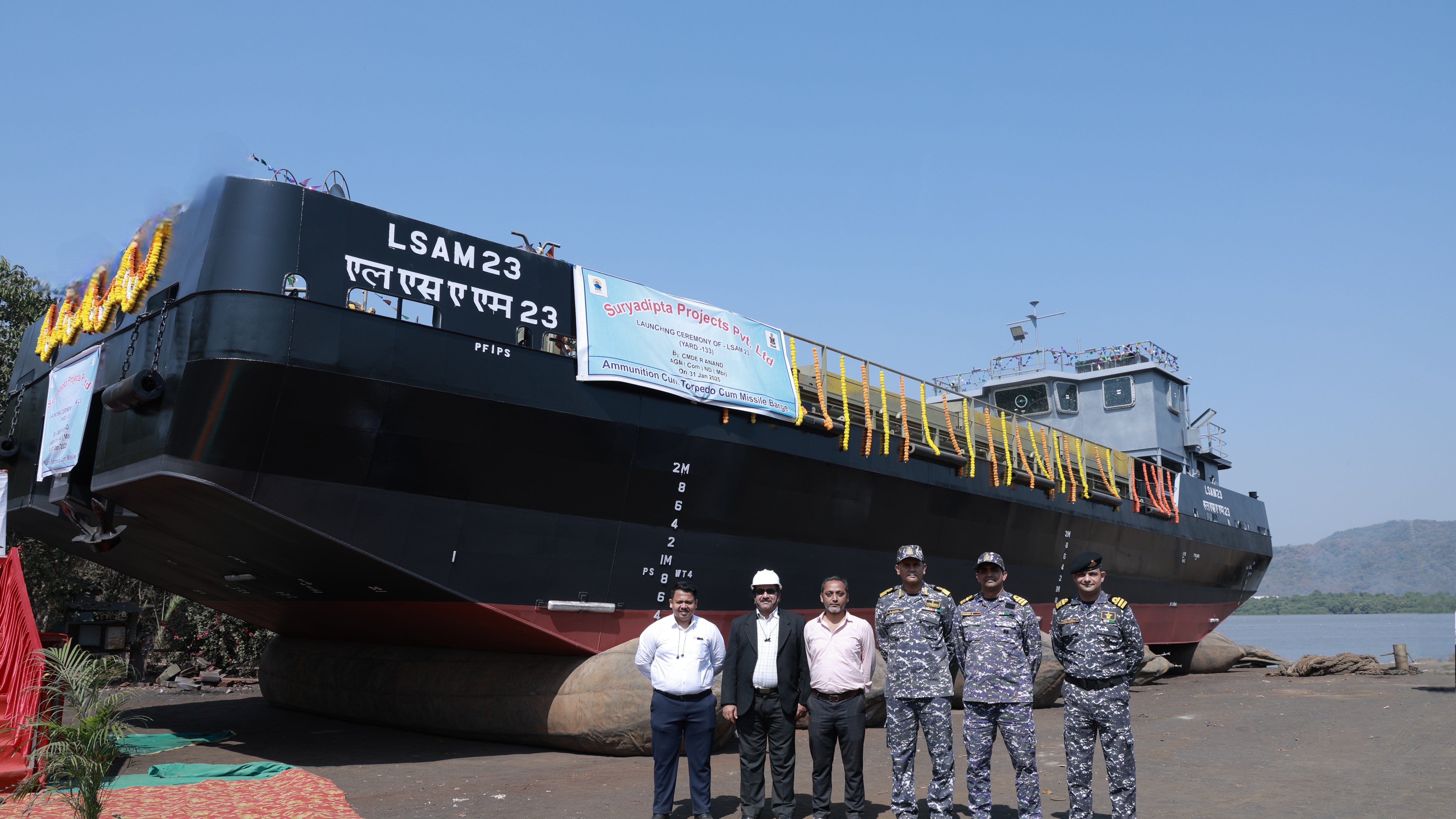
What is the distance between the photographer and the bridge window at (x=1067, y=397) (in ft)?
86.7

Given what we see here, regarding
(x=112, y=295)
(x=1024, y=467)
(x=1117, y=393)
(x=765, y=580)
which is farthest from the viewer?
(x=1117, y=393)

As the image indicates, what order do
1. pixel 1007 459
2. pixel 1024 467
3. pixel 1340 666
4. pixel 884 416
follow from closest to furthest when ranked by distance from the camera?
pixel 884 416 → pixel 1007 459 → pixel 1024 467 → pixel 1340 666

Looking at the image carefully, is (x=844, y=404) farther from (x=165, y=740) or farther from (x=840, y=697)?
(x=165, y=740)

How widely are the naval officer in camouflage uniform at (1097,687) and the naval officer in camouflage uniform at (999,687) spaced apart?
245 mm

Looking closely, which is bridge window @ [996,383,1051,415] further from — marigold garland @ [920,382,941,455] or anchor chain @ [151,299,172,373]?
anchor chain @ [151,299,172,373]

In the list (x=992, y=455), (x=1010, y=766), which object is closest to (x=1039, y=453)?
(x=992, y=455)

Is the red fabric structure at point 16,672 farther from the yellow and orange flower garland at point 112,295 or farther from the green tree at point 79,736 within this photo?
the yellow and orange flower garland at point 112,295

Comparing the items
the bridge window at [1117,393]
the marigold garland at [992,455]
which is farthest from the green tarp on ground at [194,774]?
the bridge window at [1117,393]

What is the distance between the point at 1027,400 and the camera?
87.2ft

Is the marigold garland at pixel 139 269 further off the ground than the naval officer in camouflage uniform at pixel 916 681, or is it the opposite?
the marigold garland at pixel 139 269

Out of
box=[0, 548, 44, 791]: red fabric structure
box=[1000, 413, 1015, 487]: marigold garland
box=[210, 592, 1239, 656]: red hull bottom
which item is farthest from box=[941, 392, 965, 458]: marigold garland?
box=[0, 548, 44, 791]: red fabric structure

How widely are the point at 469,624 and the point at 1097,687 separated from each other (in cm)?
690

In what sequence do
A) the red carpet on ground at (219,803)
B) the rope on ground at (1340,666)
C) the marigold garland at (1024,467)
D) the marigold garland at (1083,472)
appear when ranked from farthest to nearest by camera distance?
the rope on ground at (1340,666) → the marigold garland at (1083,472) → the marigold garland at (1024,467) → the red carpet on ground at (219,803)

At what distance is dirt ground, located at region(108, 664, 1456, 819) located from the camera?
7.18 m
